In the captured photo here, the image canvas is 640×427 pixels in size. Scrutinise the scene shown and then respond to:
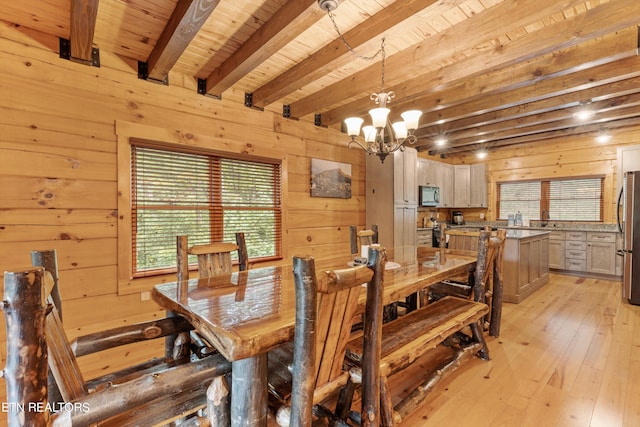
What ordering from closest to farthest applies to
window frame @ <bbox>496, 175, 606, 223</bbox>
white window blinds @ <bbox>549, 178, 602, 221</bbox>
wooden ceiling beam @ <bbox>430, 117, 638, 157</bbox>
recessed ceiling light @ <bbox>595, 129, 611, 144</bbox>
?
wooden ceiling beam @ <bbox>430, 117, 638, 157</bbox> → recessed ceiling light @ <bbox>595, 129, 611, 144</bbox> → window frame @ <bbox>496, 175, 606, 223</bbox> → white window blinds @ <bbox>549, 178, 602, 221</bbox>

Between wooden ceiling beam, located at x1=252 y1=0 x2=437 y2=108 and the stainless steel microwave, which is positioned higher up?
wooden ceiling beam, located at x1=252 y1=0 x2=437 y2=108

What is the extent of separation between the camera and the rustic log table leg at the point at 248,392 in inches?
46.5

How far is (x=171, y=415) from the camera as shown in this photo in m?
1.16

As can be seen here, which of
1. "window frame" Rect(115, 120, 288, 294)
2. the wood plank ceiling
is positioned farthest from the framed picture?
"window frame" Rect(115, 120, 288, 294)

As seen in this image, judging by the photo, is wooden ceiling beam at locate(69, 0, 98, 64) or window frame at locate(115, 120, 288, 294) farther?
window frame at locate(115, 120, 288, 294)

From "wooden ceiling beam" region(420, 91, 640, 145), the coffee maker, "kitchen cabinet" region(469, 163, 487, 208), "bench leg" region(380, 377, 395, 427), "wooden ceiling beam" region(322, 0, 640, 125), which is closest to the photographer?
"bench leg" region(380, 377, 395, 427)

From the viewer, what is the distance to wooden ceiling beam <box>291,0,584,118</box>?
6.01ft

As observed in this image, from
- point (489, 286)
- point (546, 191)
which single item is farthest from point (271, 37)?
point (546, 191)

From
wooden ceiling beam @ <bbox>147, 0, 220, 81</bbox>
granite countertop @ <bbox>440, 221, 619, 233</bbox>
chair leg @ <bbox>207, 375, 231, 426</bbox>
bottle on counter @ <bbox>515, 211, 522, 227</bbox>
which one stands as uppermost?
wooden ceiling beam @ <bbox>147, 0, 220, 81</bbox>

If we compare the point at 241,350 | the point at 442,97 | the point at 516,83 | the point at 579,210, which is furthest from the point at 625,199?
the point at 241,350

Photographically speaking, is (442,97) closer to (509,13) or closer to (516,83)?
(516,83)

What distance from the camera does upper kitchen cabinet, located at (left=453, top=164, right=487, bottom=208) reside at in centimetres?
660

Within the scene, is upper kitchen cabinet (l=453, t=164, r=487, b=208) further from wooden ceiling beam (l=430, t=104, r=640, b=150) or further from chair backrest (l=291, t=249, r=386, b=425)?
chair backrest (l=291, t=249, r=386, b=425)

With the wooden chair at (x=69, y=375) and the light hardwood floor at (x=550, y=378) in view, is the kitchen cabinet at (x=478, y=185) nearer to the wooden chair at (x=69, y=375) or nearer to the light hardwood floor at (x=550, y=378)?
the light hardwood floor at (x=550, y=378)
